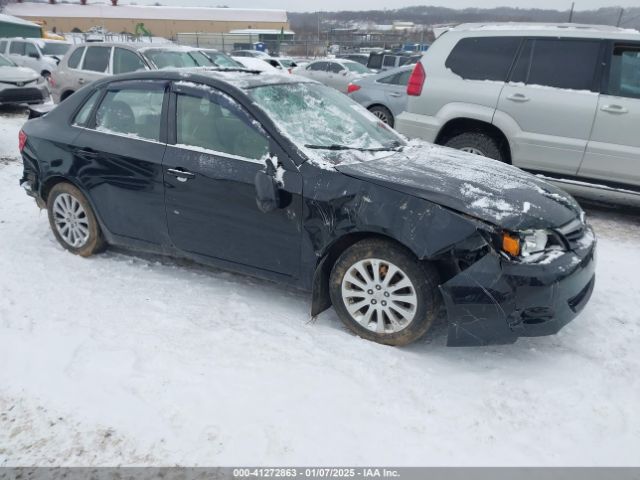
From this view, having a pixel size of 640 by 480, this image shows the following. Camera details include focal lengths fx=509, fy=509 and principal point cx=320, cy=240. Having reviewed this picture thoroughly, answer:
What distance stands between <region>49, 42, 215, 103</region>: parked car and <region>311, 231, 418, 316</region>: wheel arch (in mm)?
7244

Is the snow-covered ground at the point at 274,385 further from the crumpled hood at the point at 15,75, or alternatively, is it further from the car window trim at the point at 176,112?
the crumpled hood at the point at 15,75

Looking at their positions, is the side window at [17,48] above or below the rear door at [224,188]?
above

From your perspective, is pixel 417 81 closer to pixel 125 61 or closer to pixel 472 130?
pixel 472 130

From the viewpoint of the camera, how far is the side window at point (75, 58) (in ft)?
33.0

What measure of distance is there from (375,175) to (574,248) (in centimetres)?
126

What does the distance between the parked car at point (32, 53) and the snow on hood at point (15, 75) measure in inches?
200

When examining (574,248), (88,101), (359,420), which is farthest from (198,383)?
(88,101)

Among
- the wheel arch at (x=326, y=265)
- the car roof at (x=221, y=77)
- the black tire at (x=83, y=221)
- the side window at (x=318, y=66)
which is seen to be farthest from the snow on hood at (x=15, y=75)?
the wheel arch at (x=326, y=265)

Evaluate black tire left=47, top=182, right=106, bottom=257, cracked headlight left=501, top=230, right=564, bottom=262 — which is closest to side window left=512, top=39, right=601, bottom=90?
cracked headlight left=501, top=230, right=564, bottom=262

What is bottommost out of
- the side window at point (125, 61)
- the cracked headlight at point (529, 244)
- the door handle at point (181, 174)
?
the cracked headlight at point (529, 244)

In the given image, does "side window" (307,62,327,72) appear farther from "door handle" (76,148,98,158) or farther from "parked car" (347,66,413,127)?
"door handle" (76,148,98,158)

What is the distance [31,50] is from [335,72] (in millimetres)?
10316

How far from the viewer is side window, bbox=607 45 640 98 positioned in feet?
17.0

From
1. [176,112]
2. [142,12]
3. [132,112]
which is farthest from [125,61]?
[142,12]
